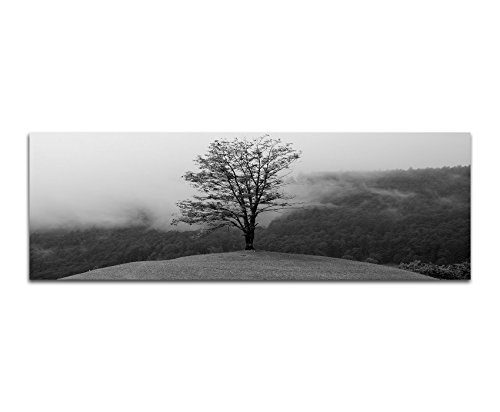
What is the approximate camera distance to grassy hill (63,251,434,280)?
6387 millimetres

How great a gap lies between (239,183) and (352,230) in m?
1.42

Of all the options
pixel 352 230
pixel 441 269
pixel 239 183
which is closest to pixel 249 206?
pixel 239 183

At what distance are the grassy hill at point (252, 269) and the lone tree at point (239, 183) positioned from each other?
0.29 metres

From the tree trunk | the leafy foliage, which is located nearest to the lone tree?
the tree trunk

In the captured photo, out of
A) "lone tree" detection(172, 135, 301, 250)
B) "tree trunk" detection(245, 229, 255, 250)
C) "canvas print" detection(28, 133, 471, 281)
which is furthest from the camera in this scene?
"tree trunk" detection(245, 229, 255, 250)

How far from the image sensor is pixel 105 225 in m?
6.50

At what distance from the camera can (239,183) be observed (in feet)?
22.2

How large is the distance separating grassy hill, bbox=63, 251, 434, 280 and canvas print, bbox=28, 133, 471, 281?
0.04 feet

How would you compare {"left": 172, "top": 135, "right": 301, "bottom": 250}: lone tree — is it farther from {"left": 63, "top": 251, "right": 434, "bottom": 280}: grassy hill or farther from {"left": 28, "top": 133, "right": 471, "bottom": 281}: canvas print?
{"left": 63, "top": 251, "right": 434, "bottom": 280}: grassy hill

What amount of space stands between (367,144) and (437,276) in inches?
66.5

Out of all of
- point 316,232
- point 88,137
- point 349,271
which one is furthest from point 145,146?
point 349,271
